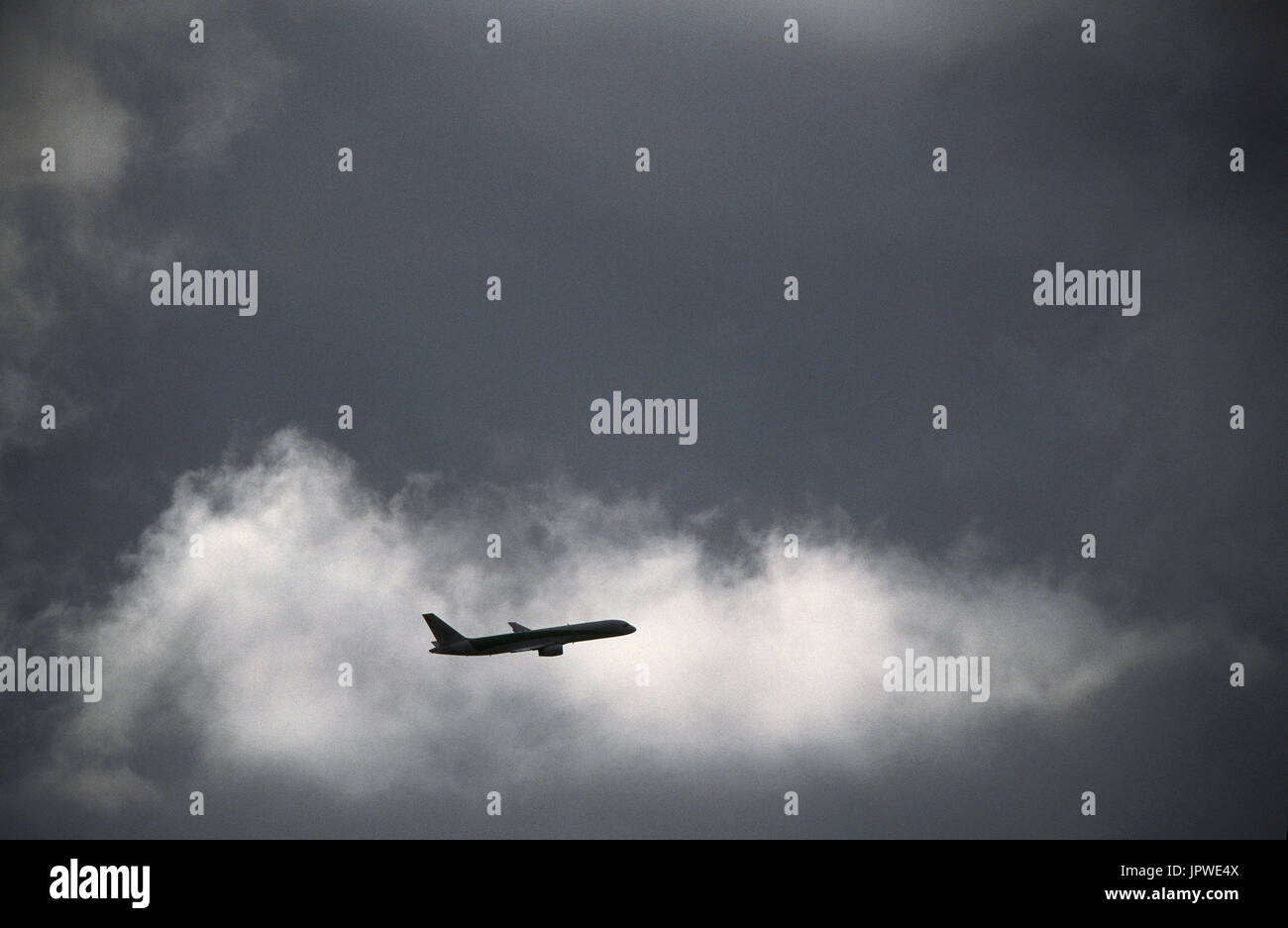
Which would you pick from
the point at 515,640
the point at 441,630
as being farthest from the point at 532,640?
the point at 441,630

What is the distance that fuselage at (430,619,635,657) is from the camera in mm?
128750

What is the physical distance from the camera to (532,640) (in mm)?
130125

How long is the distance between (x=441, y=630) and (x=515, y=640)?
7924 mm

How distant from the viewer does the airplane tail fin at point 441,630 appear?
12950 centimetres

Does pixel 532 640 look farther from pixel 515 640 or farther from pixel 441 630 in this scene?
pixel 441 630

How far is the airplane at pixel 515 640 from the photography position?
12888 cm

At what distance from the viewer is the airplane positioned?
129 metres
